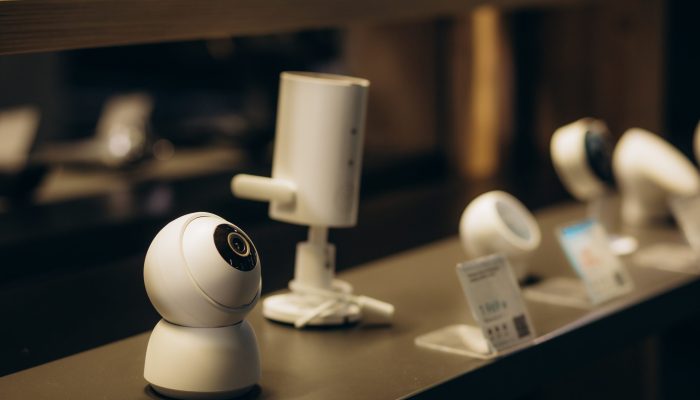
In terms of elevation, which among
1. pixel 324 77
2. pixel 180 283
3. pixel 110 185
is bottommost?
pixel 110 185

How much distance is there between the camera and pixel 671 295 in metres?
1.94

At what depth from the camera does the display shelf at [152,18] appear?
128cm

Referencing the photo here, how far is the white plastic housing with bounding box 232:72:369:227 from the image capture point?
1568 mm

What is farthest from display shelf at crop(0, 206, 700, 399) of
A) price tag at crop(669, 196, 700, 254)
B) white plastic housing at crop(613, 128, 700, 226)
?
white plastic housing at crop(613, 128, 700, 226)

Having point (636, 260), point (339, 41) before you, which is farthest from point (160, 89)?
point (636, 260)

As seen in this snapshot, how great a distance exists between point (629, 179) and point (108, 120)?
2.34 m

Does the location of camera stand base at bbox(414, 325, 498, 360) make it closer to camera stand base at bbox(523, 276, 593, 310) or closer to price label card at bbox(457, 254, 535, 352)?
price label card at bbox(457, 254, 535, 352)

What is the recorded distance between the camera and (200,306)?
1.25 m

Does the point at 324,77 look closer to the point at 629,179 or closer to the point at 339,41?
the point at 629,179

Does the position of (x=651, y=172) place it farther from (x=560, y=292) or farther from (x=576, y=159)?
(x=560, y=292)

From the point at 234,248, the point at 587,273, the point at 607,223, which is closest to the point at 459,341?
the point at 587,273

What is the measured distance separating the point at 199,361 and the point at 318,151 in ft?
1.43

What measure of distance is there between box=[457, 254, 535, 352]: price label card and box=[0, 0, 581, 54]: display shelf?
50cm

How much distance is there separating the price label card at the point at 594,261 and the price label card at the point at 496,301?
10.0 inches
